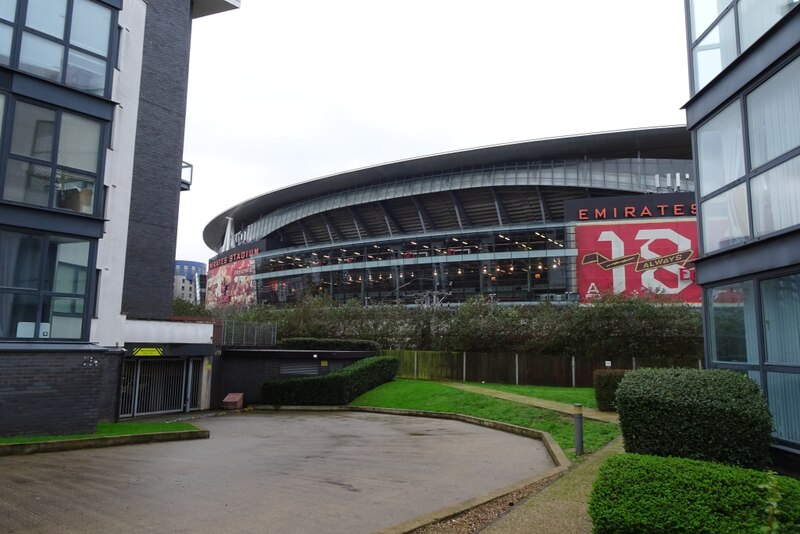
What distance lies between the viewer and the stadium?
2021 inches

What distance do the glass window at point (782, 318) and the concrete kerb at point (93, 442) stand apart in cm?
1305

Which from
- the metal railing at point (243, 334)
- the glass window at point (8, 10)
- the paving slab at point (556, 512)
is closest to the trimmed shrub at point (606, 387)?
the paving slab at point (556, 512)

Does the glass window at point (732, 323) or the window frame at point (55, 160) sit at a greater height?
the window frame at point (55, 160)

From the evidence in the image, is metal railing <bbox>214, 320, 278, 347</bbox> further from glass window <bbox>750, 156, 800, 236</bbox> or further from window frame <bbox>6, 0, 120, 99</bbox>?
glass window <bbox>750, 156, 800, 236</bbox>

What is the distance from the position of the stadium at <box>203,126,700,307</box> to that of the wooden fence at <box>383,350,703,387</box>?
14.2m

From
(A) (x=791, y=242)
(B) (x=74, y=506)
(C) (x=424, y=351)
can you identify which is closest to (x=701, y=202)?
(A) (x=791, y=242)

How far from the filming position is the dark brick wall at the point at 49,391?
12734 millimetres

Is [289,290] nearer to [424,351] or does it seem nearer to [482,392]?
[424,351]

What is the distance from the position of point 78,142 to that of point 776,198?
1451 centimetres

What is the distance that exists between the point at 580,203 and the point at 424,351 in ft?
89.5

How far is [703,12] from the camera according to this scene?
1044cm

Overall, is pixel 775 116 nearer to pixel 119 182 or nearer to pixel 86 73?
pixel 86 73

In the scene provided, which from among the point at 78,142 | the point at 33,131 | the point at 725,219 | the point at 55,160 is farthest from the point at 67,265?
the point at 725,219

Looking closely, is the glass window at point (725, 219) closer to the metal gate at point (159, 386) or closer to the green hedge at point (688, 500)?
the green hedge at point (688, 500)
